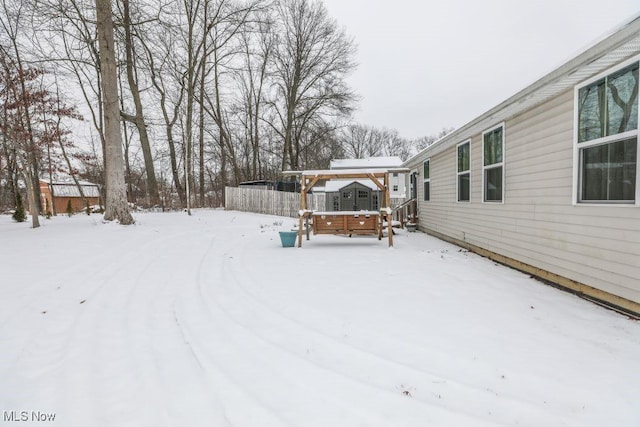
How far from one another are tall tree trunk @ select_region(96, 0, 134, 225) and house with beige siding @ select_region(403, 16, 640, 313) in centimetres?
960

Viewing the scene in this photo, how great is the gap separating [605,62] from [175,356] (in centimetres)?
514

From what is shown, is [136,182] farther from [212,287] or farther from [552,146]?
[552,146]

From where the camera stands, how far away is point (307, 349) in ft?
8.34

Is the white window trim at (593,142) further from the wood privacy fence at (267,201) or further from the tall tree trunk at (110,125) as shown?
the wood privacy fence at (267,201)

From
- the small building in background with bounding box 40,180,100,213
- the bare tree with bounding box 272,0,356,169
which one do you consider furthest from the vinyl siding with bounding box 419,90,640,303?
the small building in background with bounding box 40,180,100,213

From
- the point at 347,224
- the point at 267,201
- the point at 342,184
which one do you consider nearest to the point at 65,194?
the point at 267,201

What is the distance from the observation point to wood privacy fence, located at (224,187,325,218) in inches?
684

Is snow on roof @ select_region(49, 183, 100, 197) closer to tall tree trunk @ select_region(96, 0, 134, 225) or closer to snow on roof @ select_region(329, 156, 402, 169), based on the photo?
snow on roof @ select_region(329, 156, 402, 169)

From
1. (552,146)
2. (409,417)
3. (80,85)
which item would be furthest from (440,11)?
(80,85)

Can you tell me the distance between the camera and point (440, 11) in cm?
1614

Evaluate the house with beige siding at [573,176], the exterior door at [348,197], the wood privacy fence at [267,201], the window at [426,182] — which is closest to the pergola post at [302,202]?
the exterior door at [348,197]

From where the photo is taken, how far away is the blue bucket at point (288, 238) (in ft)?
24.3

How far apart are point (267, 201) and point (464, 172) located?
11.9m

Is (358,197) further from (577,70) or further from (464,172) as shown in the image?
(577,70)
